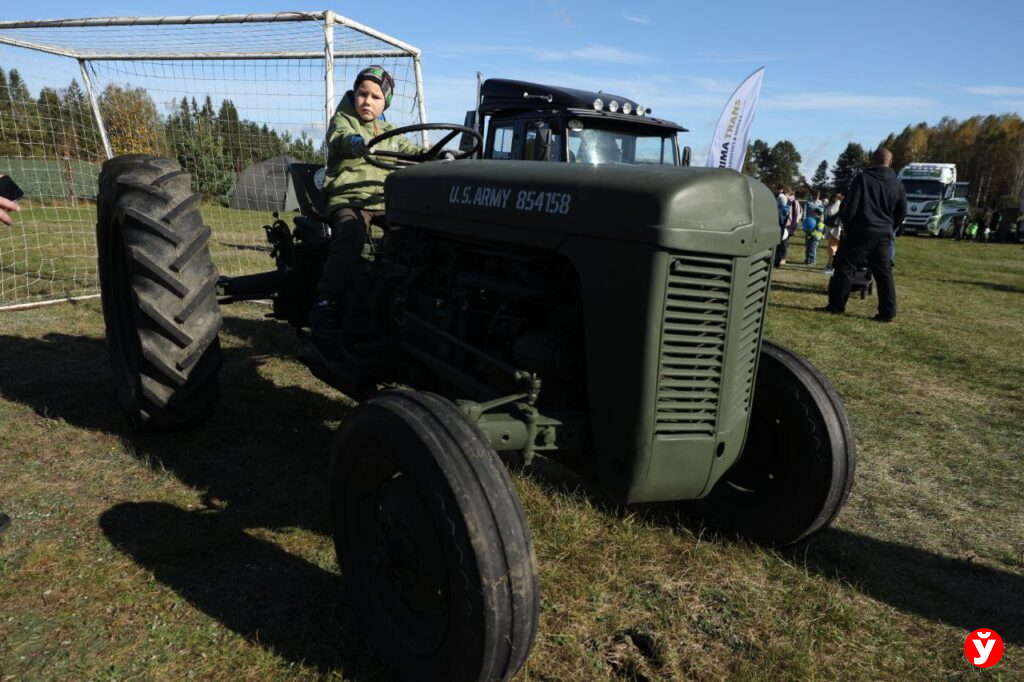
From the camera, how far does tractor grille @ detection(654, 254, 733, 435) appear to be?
2.08 metres

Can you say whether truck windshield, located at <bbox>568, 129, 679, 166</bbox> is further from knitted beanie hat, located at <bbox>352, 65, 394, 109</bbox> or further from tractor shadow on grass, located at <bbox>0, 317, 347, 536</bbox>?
tractor shadow on grass, located at <bbox>0, 317, 347, 536</bbox>

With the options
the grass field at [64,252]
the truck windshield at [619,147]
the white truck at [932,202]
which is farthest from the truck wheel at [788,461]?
the white truck at [932,202]

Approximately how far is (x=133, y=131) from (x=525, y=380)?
365 inches

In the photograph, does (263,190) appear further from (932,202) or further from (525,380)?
(932,202)

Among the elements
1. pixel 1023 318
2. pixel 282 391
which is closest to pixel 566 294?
pixel 282 391

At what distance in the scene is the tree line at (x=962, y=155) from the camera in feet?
185

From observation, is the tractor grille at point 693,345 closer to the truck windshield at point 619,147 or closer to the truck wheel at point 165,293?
the truck wheel at point 165,293

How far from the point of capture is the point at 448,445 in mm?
1958

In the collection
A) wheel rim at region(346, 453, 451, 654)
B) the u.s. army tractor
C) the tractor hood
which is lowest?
wheel rim at region(346, 453, 451, 654)

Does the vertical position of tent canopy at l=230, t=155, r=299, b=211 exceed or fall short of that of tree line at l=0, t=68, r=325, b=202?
it falls short

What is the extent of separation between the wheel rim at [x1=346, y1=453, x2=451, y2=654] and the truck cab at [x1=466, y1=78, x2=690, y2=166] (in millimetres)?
5251

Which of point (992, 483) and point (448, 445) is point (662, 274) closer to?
point (448, 445)

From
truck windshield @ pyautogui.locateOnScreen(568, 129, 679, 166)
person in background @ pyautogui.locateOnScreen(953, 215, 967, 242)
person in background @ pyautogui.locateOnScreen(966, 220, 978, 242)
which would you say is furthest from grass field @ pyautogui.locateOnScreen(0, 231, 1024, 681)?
person in background @ pyautogui.locateOnScreen(966, 220, 978, 242)

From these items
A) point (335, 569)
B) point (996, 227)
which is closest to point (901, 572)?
point (335, 569)
